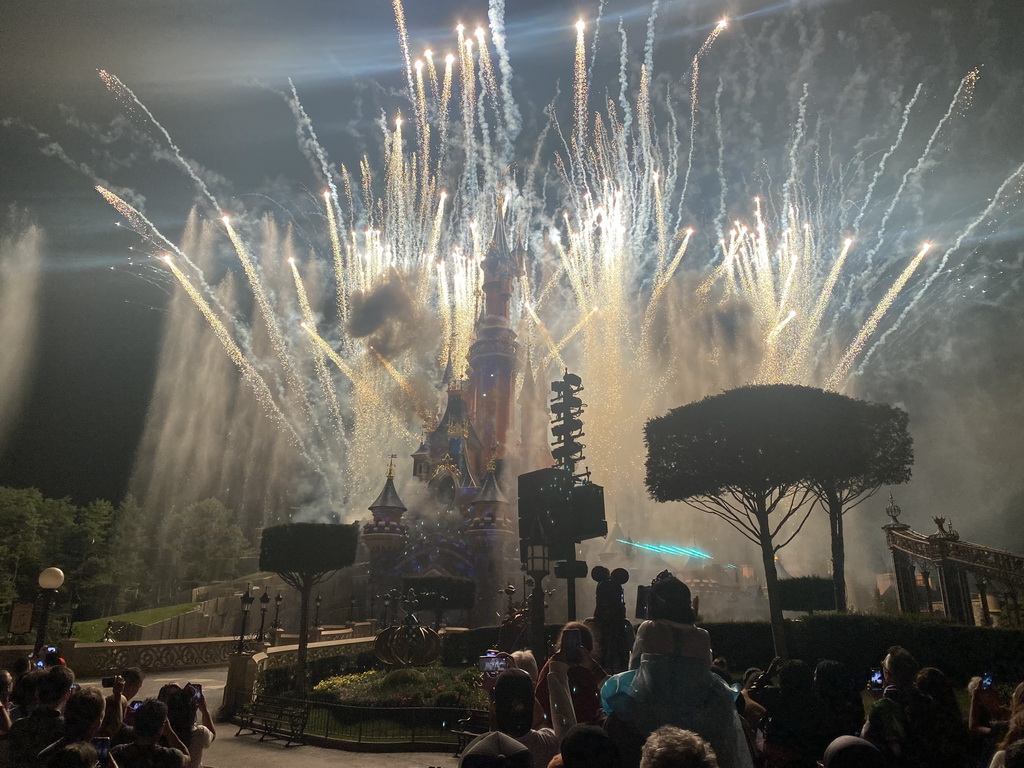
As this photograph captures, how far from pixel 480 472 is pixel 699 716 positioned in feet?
191

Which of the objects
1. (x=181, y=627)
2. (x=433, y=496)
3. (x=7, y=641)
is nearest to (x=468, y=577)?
(x=433, y=496)

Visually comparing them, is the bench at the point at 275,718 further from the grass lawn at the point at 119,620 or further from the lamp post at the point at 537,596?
the grass lawn at the point at 119,620

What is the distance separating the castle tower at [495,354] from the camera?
64188mm

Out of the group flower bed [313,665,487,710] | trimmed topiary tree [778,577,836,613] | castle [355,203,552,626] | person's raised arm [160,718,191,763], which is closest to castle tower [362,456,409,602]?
castle [355,203,552,626]

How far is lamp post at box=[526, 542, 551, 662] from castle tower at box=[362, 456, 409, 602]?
38.3m

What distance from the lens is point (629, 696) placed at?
4078mm

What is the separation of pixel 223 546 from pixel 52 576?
5478 centimetres

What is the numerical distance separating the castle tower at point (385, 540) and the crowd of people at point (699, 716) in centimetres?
4452

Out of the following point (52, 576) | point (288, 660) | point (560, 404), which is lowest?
point (288, 660)

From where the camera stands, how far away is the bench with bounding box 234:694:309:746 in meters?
16.3

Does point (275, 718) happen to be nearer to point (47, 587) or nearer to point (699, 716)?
point (47, 587)

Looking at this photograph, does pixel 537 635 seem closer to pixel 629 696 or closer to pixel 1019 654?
pixel 629 696

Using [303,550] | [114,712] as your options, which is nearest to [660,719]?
[114,712]

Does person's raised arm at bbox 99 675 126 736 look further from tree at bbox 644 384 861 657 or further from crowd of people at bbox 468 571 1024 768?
tree at bbox 644 384 861 657
